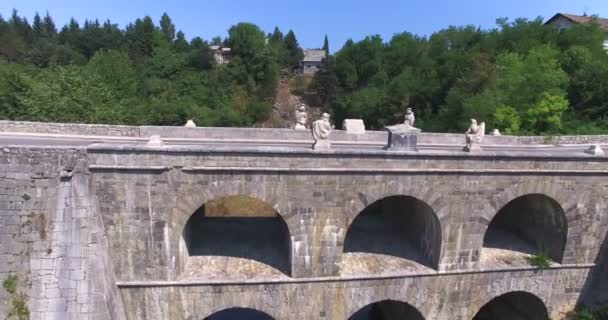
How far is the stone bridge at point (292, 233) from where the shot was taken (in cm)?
1261

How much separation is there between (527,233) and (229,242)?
523 inches

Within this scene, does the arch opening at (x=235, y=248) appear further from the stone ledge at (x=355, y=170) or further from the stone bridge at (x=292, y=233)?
the stone ledge at (x=355, y=170)

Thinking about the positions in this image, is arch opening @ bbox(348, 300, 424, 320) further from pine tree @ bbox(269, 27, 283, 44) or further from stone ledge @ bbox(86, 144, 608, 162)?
pine tree @ bbox(269, 27, 283, 44)

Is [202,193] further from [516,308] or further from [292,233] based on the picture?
[516,308]

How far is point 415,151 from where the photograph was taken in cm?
1432

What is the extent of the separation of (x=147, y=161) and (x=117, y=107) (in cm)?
2957

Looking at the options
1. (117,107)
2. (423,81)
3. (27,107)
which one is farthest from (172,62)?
(423,81)

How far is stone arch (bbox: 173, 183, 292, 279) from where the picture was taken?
13.5 m

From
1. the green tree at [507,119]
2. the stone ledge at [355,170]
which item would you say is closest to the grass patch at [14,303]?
the stone ledge at [355,170]

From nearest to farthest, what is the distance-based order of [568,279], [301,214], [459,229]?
[301,214], [459,229], [568,279]

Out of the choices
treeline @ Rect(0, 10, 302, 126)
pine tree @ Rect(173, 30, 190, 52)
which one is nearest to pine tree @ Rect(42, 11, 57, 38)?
treeline @ Rect(0, 10, 302, 126)

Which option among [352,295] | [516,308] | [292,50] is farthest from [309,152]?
[292,50]

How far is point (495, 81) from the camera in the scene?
1467 inches

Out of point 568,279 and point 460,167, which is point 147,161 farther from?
point 568,279
